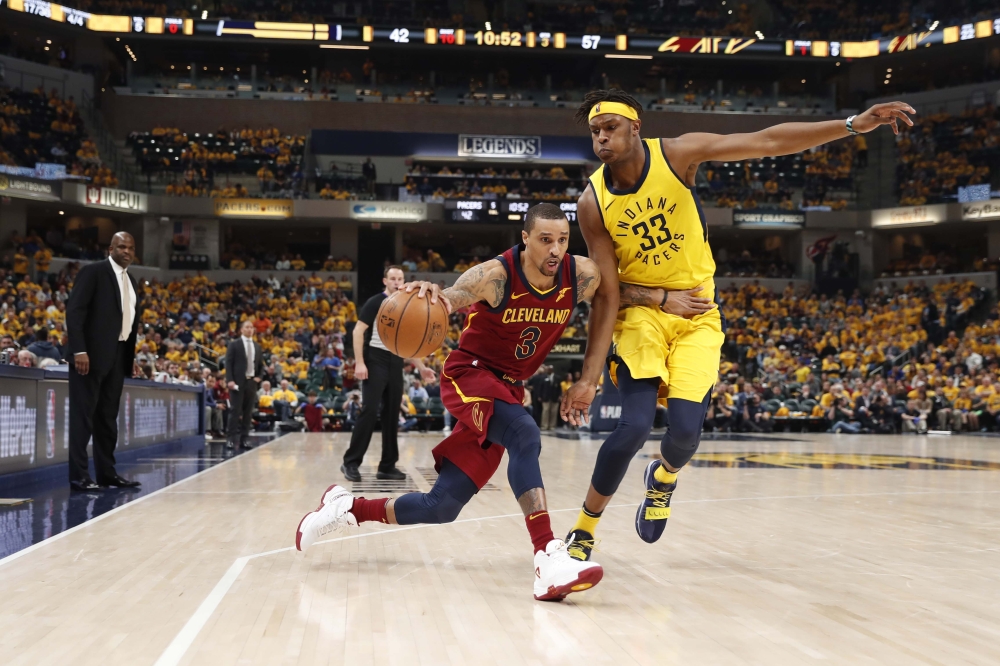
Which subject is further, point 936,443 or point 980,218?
point 980,218

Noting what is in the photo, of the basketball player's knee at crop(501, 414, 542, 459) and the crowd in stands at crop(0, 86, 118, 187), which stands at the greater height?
the crowd in stands at crop(0, 86, 118, 187)

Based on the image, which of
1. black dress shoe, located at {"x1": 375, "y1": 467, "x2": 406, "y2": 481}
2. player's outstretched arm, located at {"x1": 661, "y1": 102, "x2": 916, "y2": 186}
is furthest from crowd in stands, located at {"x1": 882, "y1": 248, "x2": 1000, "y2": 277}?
player's outstretched arm, located at {"x1": 661, "y1": 102, "x2": 916, "y2": 186}

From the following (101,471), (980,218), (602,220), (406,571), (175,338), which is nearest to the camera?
(406,571)

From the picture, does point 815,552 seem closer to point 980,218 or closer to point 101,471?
point 101,471

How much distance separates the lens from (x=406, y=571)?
427 cm

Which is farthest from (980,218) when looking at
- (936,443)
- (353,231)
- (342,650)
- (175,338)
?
(342,650)

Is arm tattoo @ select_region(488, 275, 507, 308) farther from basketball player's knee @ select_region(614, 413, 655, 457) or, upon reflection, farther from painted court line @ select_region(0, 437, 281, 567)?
painted court line @ select_region(0, 437, 281, 567)

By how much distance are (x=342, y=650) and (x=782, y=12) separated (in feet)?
134

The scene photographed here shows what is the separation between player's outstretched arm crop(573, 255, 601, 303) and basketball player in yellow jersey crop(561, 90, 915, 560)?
3.0 inches

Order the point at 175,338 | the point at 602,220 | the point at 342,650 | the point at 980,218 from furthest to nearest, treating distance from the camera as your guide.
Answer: the point at 980,218
the point at 175,338
the point at 602,220
the point at 342,650

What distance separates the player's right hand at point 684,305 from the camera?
4.52m

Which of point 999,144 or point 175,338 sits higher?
point 999,144

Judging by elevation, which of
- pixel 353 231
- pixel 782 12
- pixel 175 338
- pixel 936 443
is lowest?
pixel 936 443

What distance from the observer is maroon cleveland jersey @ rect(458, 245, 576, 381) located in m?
4.03
